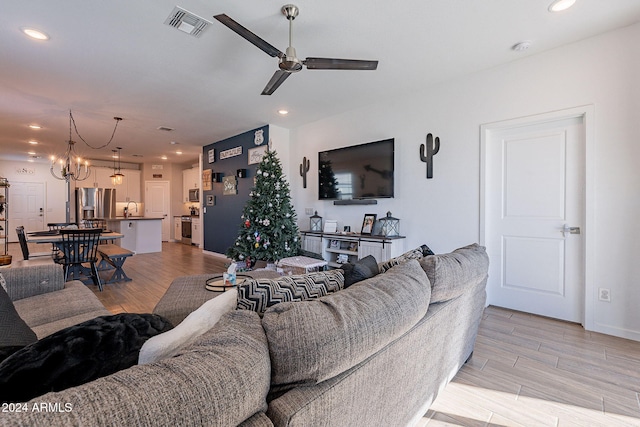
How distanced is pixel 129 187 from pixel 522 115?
431 inches

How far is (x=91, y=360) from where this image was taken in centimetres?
75

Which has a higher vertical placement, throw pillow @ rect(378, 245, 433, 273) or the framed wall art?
the framed wall art

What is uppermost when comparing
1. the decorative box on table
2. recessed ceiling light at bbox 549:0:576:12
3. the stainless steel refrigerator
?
recessed ceiling light at bbox 549:0:576:12

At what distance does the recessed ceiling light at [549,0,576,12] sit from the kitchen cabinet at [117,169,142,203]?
11.2 m

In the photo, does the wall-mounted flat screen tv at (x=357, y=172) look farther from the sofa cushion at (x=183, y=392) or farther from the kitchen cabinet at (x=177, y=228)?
the kitchen cabinet at (x=177, y=228)

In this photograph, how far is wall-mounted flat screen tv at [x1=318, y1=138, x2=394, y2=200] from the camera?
13.8 feet

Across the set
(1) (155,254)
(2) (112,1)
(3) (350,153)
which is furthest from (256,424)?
(1) (155,254)

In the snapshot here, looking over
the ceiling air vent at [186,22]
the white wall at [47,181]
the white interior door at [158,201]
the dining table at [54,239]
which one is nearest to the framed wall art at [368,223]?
the ceiling air vent at [186,22]

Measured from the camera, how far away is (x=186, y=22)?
8.17ft

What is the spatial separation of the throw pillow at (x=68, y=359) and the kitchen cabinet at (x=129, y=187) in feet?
34.9

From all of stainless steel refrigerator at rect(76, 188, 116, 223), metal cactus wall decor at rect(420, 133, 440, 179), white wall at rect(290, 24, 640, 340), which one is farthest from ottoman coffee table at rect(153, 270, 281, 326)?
stainless steel refrigerator at rect(76, 188, 116, 223)

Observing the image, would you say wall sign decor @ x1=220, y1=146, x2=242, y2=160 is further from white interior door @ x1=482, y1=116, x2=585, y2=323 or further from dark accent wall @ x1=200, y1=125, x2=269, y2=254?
white interior door @ x1=482, y1=116, x2=585, y2=323

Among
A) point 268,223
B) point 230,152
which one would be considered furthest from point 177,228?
point 268,223

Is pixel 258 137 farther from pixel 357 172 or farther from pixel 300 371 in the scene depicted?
pixel 300 371
